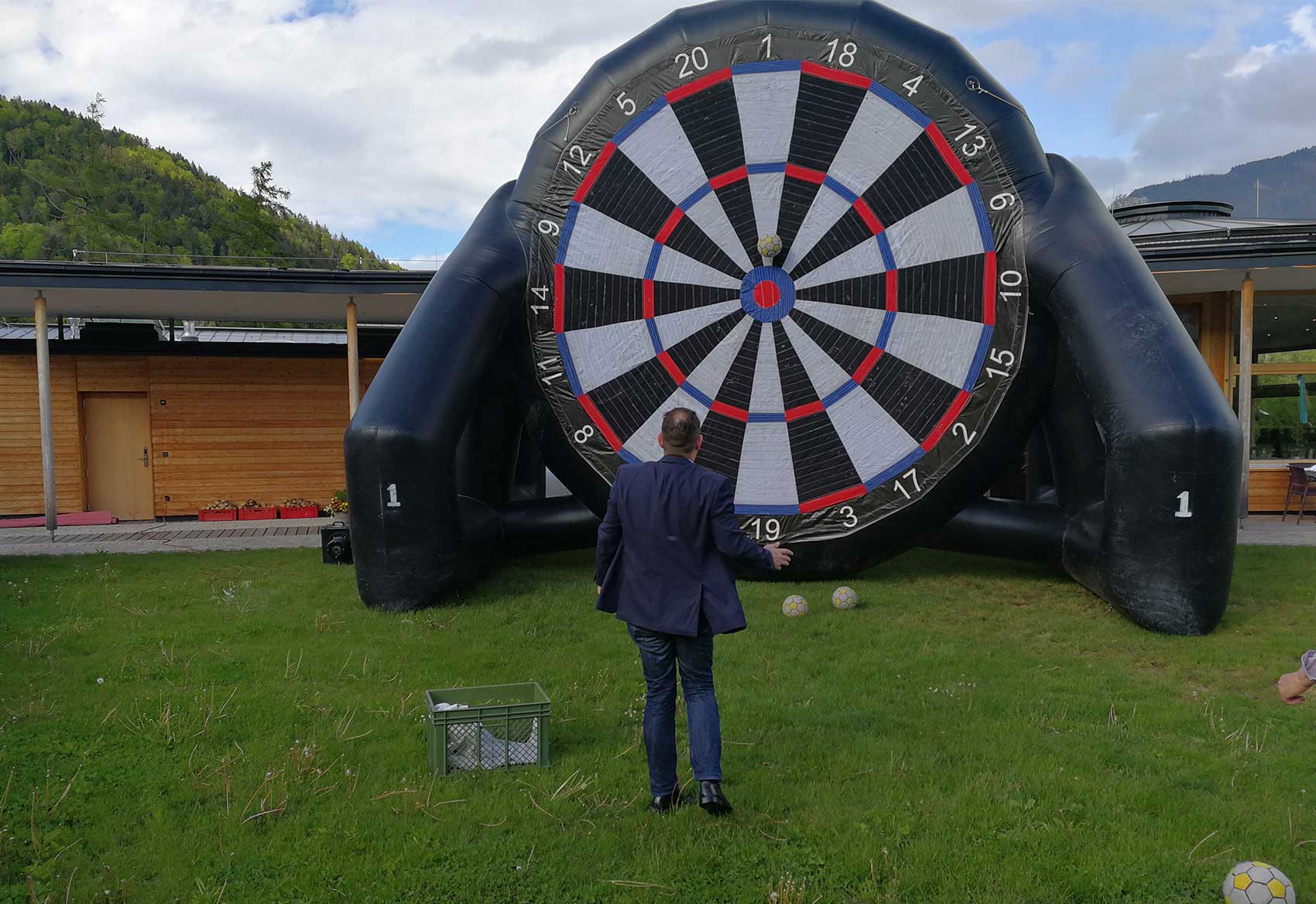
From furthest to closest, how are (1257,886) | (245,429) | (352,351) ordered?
(245,429)
(352,351)
(1257,886)

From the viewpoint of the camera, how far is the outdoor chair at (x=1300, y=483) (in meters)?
11.7

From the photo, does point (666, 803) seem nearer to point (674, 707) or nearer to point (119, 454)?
point (674, 707)

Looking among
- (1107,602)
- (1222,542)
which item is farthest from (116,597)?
(1222,542)

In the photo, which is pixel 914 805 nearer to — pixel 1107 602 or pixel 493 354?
pixel 1107 602

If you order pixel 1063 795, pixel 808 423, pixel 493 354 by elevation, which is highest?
pixel 493 354

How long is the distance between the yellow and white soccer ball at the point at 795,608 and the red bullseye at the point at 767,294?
2.23m

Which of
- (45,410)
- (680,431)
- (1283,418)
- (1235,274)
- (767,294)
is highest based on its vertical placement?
(1235,274)

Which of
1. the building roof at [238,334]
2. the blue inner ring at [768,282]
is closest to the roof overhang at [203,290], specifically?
the building roof at [238,334]

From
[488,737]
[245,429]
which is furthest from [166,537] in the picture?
[488,737]

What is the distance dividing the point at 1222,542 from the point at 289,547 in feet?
28.5

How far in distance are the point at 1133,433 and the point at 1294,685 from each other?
348cm

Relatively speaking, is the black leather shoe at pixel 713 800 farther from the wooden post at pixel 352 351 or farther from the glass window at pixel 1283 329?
the glass window at pixel 1283 329

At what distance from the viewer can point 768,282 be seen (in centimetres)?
728

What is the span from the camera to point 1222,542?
19.4 ft
